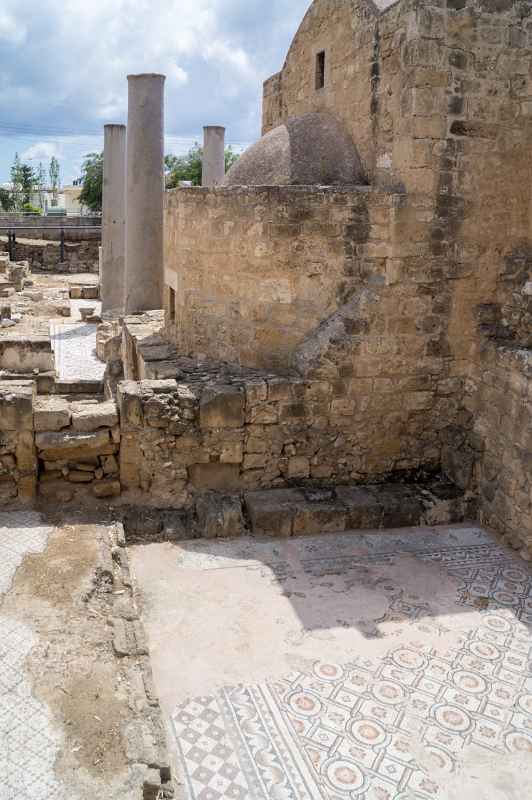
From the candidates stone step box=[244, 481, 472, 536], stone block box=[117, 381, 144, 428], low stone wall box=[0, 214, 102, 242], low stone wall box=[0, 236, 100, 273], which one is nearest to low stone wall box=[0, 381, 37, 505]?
stone block box=[117, 381, 144, 428]

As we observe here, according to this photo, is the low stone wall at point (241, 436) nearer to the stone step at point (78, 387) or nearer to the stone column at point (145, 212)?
the stone step at point (78, 387)

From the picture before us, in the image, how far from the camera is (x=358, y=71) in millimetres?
7059

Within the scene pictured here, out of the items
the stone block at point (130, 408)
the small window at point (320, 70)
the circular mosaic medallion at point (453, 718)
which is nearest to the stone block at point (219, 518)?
the stone block at point (130, 408)

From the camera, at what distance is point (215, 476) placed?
20.8 feet

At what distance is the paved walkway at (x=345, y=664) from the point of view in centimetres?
371

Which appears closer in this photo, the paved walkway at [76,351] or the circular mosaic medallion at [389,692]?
the circular mosaic medallion at [389,692]

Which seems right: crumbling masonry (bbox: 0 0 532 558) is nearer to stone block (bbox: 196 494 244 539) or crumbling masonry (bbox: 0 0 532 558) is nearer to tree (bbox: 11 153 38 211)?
stone block (bbox: 196 494 244 539)

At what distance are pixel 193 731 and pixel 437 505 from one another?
326 cm

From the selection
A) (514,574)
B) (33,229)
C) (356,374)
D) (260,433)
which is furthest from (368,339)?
(33,229)

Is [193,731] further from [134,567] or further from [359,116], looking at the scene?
[359,116]

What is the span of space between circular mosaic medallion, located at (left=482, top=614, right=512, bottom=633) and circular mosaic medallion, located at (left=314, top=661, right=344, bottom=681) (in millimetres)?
1165

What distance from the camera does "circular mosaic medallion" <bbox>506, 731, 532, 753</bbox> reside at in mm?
3896

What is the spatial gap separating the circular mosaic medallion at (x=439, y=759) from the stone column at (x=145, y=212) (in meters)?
9.29

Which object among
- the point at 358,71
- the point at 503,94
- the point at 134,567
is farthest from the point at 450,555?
the point at 358,71
